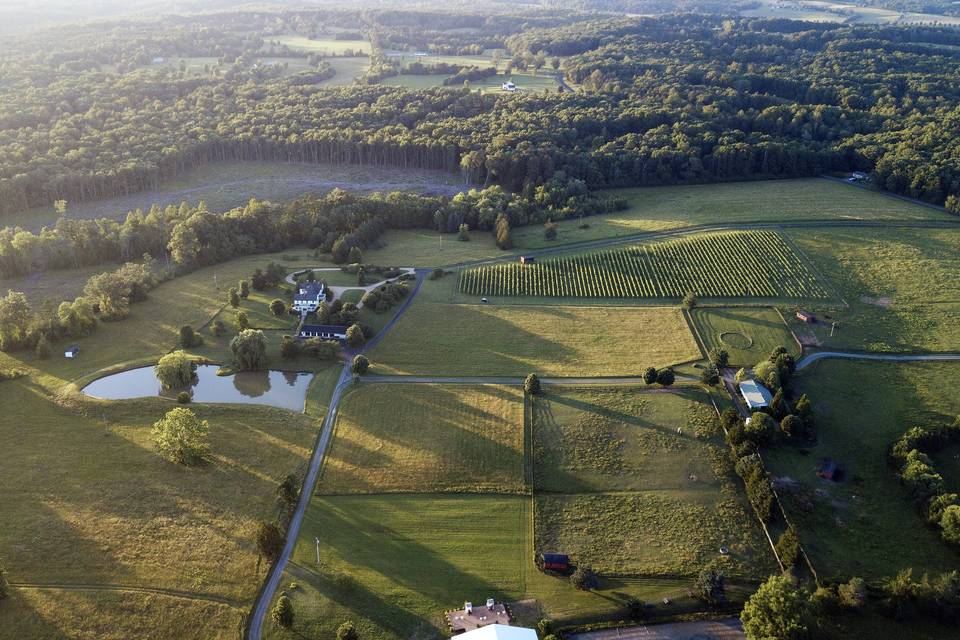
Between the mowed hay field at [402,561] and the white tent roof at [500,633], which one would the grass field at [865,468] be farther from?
the mowed hay field at [402,561]

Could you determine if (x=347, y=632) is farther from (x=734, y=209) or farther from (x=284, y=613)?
(x=734, y=209)

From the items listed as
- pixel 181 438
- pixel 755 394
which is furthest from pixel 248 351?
pixel 755 394

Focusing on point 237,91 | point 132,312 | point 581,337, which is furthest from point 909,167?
point 237,91

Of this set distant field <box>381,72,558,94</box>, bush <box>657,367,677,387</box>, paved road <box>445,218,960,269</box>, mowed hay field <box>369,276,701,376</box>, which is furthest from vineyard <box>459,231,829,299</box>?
distant field <box>381,72,558,94</box>

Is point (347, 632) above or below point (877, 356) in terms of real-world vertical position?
below

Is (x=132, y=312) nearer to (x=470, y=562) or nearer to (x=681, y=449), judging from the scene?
(x=470, y=562)

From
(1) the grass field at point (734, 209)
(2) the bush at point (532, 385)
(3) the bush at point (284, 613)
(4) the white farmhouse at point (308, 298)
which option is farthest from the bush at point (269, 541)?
(1) the grass field at point (734, 209)

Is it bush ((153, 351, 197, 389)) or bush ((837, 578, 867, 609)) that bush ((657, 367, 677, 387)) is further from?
bush ((153, 351, 197, 389))
